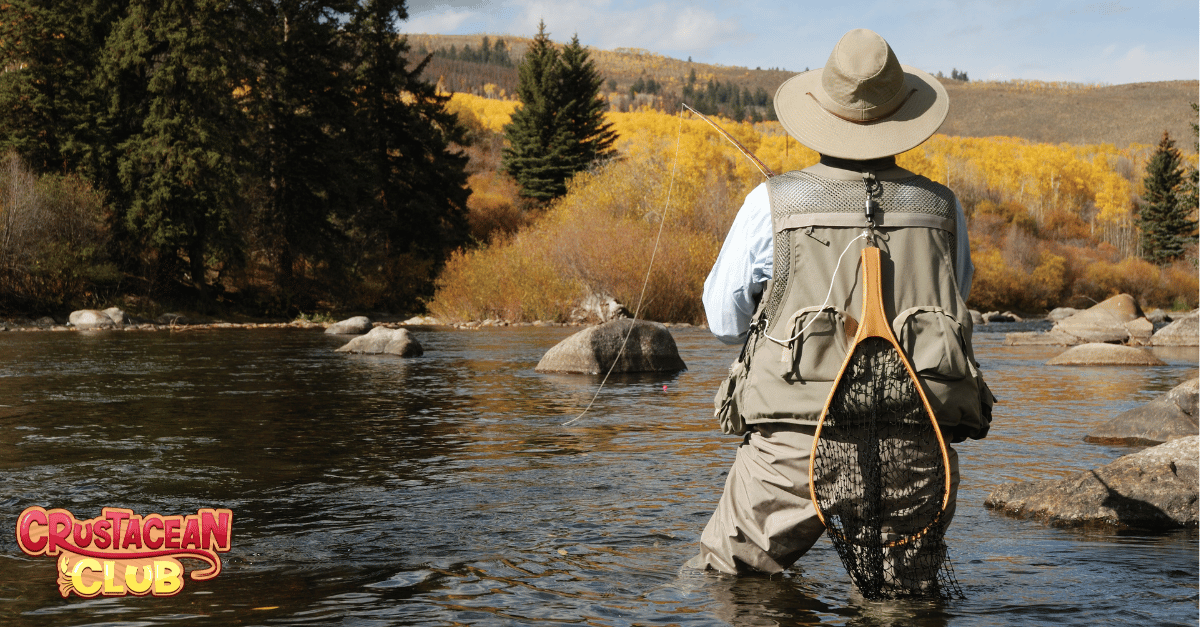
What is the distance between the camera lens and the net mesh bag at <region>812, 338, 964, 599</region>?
3182mm

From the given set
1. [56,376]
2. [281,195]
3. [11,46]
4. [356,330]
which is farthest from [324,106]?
[56,376]

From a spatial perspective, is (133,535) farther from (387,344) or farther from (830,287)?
(387,344)

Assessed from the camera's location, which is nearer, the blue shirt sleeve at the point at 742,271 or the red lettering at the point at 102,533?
the blue shirt sleeve at the point at 742,271

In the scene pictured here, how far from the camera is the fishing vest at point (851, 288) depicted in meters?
3.16

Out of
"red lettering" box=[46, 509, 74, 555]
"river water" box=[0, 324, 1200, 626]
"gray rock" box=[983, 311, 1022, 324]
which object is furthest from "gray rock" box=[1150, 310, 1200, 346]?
"red lettering" box=[46, 509, 74, 555]

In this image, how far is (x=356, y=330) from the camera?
27.5m

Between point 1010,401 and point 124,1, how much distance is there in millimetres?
33096

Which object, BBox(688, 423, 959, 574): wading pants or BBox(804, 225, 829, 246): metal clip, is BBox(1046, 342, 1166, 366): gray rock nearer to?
BBox(688, 423, 959, 574): wading pants

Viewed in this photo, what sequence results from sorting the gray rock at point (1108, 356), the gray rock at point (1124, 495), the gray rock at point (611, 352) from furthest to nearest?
the gray rock at point (1108, 356) < the gray rock at point (611, 352) < the gray rock at point (1124, 495)

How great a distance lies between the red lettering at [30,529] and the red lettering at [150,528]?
0.42 metres

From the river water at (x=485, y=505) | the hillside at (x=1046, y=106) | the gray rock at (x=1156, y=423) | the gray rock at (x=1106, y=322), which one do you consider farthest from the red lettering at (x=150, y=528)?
the hillside at (x=1046, y=106)

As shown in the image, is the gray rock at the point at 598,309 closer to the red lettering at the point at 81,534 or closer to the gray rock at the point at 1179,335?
the gray rock at the point at 1179,335

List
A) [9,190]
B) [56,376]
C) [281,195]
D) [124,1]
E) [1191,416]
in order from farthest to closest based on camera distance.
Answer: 1. [281,195]
2. [124,1]
3. [9,190]
4. [56,376]
5. [1191,416]

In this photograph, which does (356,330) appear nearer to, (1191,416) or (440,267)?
(440,267)
